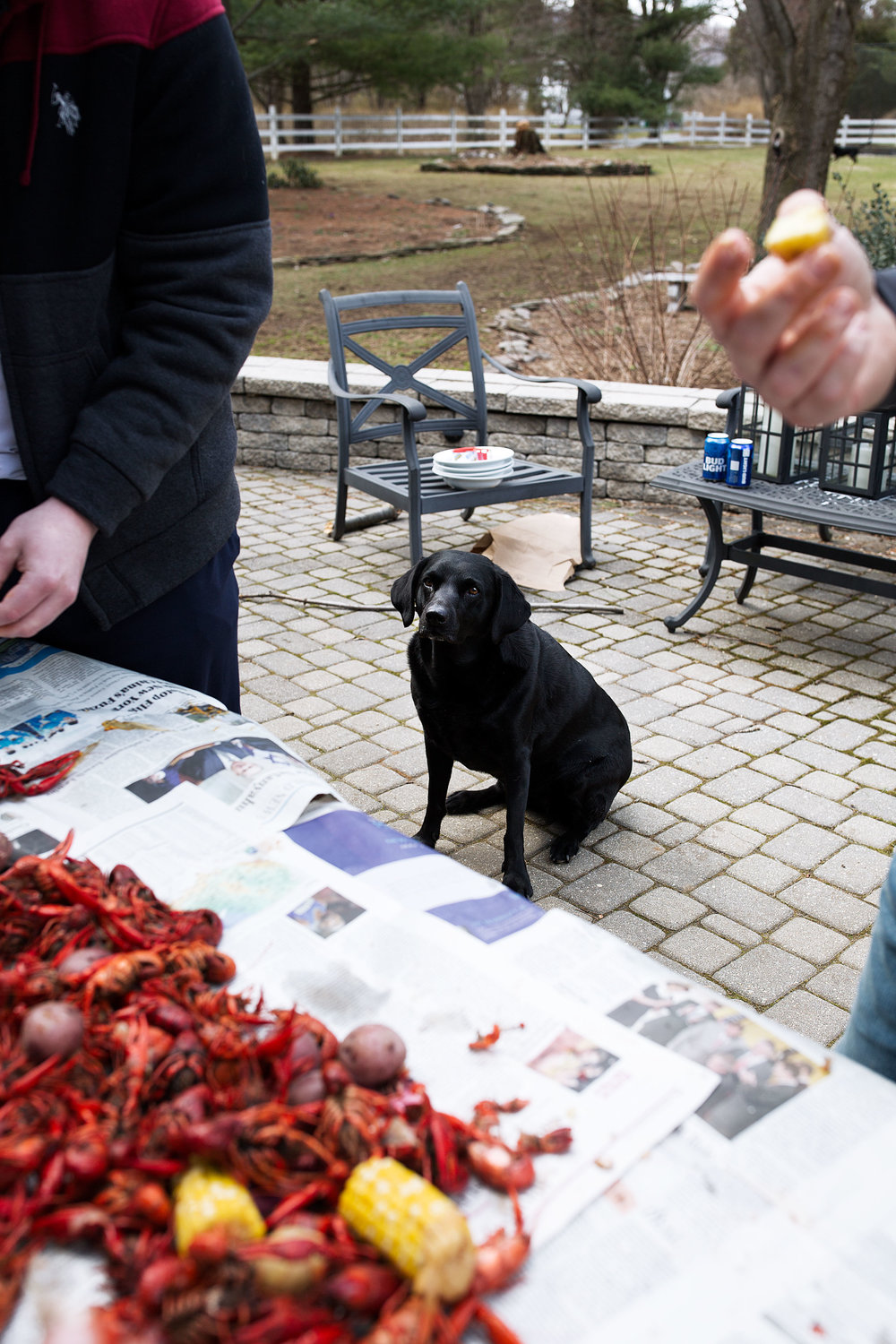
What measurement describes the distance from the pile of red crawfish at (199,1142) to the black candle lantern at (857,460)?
3.99 meters

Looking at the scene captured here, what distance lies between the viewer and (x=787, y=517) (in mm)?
4598

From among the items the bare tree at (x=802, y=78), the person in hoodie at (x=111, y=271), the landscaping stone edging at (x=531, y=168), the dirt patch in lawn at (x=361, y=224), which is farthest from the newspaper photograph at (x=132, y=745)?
the landscaping stone edging at (x=531, y=168)

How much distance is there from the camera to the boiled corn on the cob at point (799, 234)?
1069mm

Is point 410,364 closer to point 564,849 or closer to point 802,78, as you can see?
point 564,849

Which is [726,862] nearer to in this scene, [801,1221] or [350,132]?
[801,1221]

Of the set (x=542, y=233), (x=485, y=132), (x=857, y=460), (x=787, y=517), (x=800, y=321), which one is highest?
(x=485, y=132)

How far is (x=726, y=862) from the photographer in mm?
3309

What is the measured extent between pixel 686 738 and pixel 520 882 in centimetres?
128

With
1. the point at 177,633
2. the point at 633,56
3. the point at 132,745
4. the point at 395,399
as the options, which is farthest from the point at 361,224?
the point at 633,56

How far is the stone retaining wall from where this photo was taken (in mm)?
6605

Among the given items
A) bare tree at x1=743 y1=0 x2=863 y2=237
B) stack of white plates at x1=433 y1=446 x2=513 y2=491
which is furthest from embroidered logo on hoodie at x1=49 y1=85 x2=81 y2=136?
bare tree at x1=743 y1=0 x2=863 y2=237

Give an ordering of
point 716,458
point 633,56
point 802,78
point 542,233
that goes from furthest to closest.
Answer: point 633,56, point 542,233, point 802,78, point 716,458

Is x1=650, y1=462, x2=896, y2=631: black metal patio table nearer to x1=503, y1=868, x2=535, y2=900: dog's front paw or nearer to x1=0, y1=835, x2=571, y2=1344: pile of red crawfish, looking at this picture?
x1=503, y1=868, x2=535, y2=900: dog's front paw

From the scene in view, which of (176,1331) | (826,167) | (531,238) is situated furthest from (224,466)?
(531,238)
